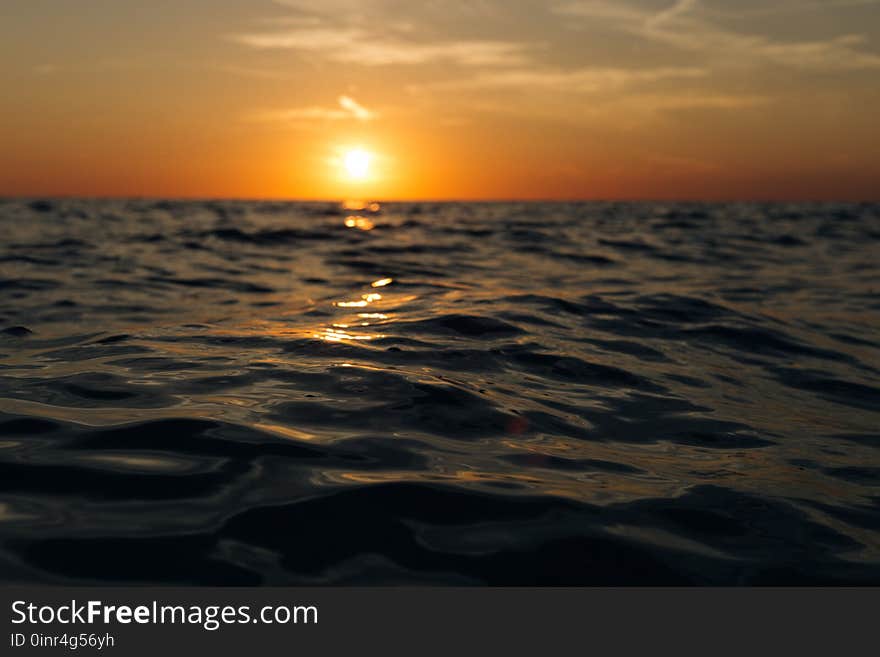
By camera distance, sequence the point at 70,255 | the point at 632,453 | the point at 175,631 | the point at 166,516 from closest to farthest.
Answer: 1. the point at 175,631
2. the point at 166,516
3. the point at 632,453
4. the point at 70,255

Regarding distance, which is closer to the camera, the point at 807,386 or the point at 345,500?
the point at 345,500

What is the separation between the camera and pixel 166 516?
3219mm

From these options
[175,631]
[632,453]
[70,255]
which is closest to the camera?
[175,631]

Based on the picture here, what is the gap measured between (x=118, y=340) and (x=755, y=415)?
5.42 m

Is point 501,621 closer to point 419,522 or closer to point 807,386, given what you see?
point 419,522

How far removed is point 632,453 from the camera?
172 inches

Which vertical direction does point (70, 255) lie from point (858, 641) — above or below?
above

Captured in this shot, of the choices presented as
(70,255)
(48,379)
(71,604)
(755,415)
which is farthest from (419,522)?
(70,255)

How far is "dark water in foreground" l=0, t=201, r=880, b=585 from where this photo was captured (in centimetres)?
303

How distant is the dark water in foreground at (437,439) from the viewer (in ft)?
9.93

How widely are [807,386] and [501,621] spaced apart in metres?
4.63

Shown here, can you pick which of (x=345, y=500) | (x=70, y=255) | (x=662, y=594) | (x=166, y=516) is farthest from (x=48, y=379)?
(x=70, y=255)

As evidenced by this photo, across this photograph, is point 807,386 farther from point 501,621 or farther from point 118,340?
point 118,340

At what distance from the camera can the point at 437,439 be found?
4363 millimetres
